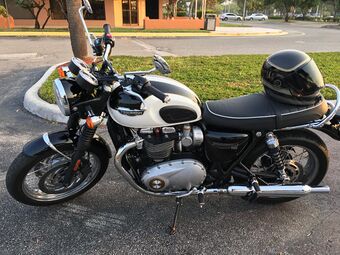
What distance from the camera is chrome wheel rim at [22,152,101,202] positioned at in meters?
2.59

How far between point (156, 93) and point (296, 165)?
155 centimetres

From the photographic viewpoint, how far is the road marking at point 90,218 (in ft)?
8.39

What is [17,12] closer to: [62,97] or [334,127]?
[62,97]

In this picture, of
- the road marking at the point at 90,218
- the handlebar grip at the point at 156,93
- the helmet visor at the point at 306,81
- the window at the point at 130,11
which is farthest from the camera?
the window at the point at 130,11

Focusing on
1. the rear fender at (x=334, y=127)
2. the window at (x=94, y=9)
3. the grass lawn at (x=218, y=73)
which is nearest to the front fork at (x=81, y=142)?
the rear fender at (x=334, y=127)

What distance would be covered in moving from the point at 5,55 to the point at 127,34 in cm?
786

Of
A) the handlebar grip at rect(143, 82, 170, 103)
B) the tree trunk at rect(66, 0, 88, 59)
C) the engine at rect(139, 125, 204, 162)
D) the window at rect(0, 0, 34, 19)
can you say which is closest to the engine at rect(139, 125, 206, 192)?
the engine at rect(139, 125, 204, 162)

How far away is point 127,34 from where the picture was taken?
16.5 meters

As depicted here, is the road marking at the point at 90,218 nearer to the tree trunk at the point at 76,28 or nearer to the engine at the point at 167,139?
the engine at the point at 167,139

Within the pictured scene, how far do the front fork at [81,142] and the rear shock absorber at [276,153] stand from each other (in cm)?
130

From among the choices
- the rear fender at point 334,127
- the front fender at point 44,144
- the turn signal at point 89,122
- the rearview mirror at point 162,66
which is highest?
the rearview mirror at point 162,66

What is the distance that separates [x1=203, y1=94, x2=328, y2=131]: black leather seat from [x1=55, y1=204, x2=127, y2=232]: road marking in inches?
44.1

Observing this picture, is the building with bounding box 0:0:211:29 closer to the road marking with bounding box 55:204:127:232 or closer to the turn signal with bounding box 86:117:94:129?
the road marking with bounding box 55:204:127:232

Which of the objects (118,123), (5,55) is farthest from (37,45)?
(118,123)
